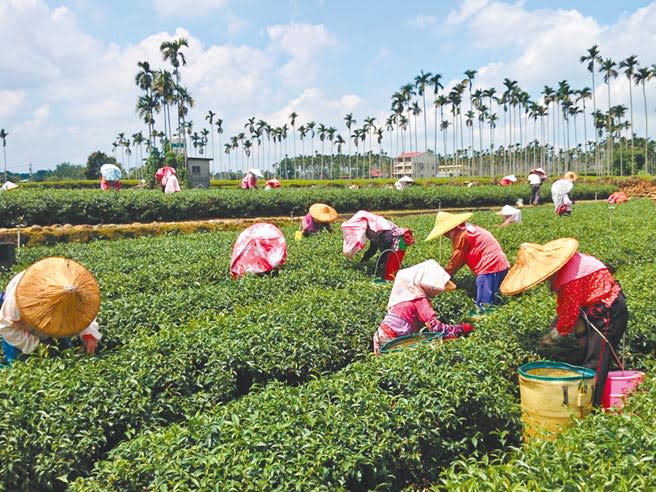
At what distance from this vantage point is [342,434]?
3.54 m

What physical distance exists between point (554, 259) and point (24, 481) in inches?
174

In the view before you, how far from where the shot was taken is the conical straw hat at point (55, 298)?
15.6 feet

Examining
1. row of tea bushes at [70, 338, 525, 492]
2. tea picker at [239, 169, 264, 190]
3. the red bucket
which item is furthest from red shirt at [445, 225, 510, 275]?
tea picker at [239, 169, 264, 190]

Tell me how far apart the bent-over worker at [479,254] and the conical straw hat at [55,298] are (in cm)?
416

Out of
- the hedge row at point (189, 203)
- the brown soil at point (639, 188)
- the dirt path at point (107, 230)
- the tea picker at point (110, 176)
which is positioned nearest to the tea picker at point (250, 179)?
the hedge row at point (189, 203)

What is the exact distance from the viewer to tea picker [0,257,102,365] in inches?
188

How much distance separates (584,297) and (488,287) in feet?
8.13

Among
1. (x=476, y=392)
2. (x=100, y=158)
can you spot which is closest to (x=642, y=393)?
(x=476, y=392)

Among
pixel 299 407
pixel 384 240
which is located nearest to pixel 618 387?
pixel 299 407

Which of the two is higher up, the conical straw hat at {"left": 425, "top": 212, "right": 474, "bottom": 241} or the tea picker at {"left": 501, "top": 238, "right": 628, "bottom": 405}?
the conical straw hat at {"left": 425, "top": 212, "right": 474, "bottom": 241}

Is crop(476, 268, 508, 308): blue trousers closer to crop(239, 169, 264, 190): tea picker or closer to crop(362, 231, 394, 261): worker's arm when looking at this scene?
crop(362, 231, 394, 261): worker's arm

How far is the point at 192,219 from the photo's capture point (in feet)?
60.4

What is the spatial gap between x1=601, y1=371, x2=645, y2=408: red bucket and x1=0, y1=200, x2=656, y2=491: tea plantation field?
336 mm

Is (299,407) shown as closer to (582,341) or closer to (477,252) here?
(582,341)
